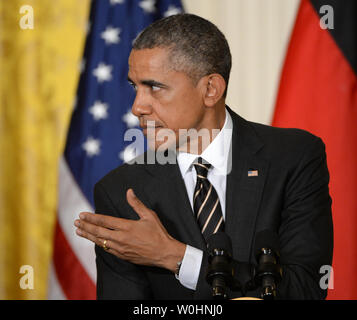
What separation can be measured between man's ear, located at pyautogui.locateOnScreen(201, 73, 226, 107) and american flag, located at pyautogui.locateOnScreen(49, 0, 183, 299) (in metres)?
1.28

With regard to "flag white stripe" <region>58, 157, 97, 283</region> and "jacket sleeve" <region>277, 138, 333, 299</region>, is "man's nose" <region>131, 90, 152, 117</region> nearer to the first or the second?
"jacket sleeve" <region>277, 138, 333, 299</region>

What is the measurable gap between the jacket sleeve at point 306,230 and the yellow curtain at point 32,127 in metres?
1.82

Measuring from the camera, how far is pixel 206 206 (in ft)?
6.81

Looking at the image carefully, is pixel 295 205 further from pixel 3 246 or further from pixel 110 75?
pixel 3 246

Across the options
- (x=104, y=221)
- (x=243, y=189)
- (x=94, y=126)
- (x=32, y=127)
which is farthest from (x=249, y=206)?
(x=32, y=127)

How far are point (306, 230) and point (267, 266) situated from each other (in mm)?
772

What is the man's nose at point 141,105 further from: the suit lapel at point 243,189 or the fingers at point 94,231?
the fingers at point 94,231

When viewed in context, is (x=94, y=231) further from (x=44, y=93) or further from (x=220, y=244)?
(x=44, y=93)

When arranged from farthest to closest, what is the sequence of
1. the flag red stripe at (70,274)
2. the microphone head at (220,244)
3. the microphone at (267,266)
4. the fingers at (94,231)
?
the flag red stripe at (70,274) → the fingers at (94,231) → the microphone head at (220,244) → the microphone at (267,266)

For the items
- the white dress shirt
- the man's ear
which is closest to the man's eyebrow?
the man's ear

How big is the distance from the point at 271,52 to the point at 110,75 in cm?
107

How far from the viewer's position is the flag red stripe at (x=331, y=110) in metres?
3.17

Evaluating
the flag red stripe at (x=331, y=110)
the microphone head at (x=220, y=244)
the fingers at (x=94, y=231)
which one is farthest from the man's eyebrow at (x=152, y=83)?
the flag red stripe at (x=331, y=110)

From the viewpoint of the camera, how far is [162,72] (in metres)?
2.02
